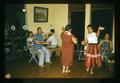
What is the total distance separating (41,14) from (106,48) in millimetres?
1538

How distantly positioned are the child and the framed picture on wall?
1288mm

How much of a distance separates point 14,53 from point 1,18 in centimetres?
79

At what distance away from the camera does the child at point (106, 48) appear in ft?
25.3

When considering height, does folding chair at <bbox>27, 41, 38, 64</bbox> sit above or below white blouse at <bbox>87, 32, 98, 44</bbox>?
below

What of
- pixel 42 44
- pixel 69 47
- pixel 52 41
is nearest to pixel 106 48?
pixel 69 47

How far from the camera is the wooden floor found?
7.71 m

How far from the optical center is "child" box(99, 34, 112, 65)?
7.71 m

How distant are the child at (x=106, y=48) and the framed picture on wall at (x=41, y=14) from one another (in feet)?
4.22

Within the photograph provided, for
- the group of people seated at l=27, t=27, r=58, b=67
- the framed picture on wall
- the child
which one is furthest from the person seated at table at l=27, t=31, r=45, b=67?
the child

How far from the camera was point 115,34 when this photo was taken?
773cm

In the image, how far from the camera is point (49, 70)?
7.72 meters

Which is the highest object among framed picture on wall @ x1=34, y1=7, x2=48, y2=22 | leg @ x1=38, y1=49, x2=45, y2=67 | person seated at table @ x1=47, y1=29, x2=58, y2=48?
framed picture on wall @ x1=34, y1=7, x2=48, y2=22

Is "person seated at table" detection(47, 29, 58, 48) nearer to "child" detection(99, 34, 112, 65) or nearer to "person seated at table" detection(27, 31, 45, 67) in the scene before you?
"person seated at table" detection(27, 31, 45, 67)

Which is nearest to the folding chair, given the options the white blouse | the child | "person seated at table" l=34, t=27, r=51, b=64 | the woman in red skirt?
"person seated at table" l=34, t=27, r=51, b=64
